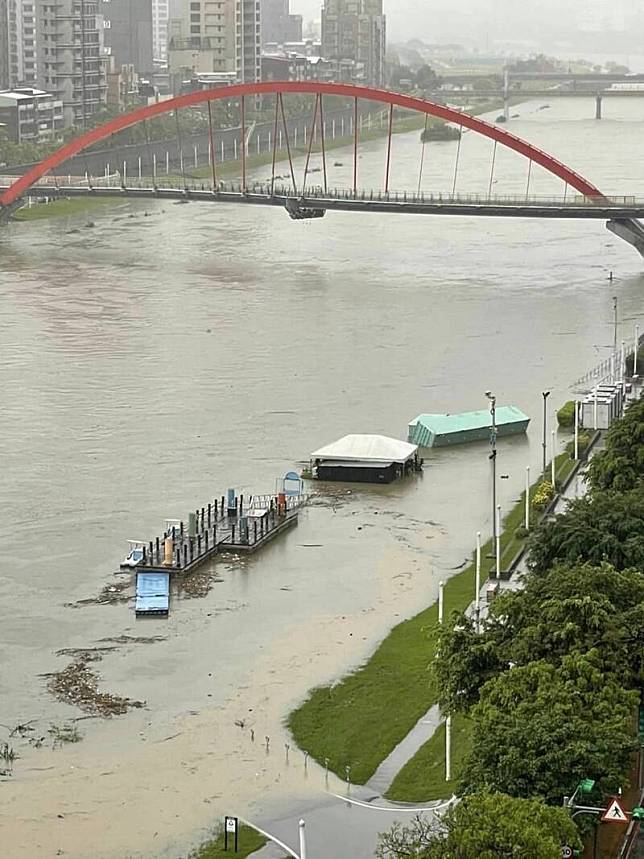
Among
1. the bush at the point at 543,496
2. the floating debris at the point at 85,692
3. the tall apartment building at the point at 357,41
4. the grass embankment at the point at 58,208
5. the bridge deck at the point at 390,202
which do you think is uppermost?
the tall apartment building at the point at 357,41

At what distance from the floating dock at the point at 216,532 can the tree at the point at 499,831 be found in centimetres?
463

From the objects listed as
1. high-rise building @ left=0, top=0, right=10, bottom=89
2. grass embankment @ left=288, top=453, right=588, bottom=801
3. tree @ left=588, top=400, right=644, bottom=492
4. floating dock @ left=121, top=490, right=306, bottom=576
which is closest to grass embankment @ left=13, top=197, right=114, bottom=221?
high-rise building @ left=0, top=0, right=10, bottom=89

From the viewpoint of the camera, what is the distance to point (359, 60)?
65.0 m

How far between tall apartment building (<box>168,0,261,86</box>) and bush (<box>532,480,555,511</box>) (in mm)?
39954

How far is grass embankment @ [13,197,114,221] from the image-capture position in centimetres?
3167

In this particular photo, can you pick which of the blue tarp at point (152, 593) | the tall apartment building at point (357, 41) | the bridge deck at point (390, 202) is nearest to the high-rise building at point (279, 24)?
the tall apartment building at point (357, 41)

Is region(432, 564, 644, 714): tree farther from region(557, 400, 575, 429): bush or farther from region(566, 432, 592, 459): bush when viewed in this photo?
region(557, 400, 575, 429): bush

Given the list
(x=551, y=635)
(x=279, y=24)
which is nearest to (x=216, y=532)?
(x=551, y=635)

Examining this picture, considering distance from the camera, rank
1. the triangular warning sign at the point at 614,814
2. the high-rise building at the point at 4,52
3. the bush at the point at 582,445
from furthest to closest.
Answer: the high-rise building at the point at 4,52
the bush at the point at 582,445
the triangular warning sign at the point at 614,814

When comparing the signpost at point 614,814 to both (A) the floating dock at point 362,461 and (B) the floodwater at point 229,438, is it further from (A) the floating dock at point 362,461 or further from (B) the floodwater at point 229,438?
(A) the floating dock at point 362,461

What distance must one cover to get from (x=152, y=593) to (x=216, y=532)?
1.36m

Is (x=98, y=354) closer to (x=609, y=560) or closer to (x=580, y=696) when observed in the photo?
(x=609, y=560)

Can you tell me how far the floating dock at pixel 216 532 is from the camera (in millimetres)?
12055

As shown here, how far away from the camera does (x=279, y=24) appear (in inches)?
3551
